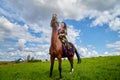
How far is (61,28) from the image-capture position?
13.8 metres

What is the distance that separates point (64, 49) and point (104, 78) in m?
3.24

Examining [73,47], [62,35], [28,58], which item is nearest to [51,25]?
[62,35]

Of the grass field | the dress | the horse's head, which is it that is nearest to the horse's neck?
the horse's head

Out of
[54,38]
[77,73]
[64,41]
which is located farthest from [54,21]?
[77,73]

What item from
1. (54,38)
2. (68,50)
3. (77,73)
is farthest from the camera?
(77,73)

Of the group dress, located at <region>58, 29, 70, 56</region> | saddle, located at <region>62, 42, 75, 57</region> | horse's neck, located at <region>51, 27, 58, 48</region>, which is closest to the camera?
horse's neck, located at <region>51, 27, 58, 48</region>

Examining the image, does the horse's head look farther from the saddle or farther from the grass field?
the grass field

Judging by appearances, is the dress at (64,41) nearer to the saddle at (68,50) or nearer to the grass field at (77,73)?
the saddle at (68,50)

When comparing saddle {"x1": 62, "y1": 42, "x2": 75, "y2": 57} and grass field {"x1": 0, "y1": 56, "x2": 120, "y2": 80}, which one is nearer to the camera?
grass field {"x1": 0, "y1": 56, "x2": 120, "y2": 80}

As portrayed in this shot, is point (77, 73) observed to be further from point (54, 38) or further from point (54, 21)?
point (54, 21)

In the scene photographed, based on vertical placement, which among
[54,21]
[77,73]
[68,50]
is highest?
[54,21]

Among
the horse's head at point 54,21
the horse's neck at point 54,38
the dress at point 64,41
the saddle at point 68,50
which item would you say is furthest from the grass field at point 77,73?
A: the horse's head at point 54,21

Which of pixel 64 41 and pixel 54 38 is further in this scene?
pixel 64 41

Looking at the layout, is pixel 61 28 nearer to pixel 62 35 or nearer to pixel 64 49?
pixel 62 35
